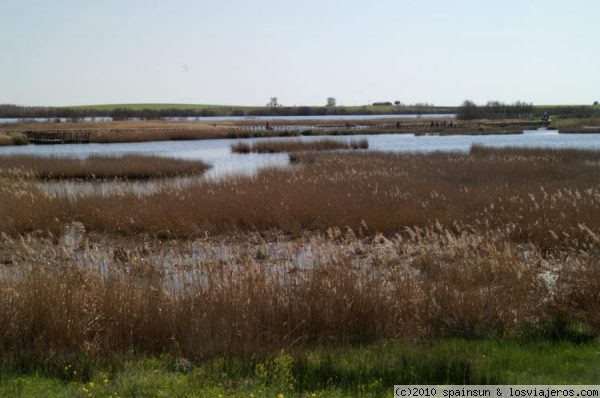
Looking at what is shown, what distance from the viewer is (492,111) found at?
142 meters

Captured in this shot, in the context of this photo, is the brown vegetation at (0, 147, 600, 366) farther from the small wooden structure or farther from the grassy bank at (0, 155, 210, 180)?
the small wooden structure

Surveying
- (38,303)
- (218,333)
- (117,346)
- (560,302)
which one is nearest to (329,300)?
(218,333)

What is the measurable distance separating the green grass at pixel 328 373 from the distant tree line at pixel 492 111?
138 metres

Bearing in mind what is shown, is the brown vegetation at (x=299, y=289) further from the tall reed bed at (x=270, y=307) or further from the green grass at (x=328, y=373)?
the green grass at (x=328, y=373)

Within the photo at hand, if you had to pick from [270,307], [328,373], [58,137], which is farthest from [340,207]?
[58,137]

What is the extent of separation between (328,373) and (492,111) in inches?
5759

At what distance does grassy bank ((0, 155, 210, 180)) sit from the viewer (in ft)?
113

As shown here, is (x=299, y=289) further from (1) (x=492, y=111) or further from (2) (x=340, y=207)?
(1) (x=492, y=111)

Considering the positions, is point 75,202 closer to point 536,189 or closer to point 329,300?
point 329,300

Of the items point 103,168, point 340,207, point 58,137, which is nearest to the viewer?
point 340,207

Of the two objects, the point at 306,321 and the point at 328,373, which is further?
Answer: the point at 306,321

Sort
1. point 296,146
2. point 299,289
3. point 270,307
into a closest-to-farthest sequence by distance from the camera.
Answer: point 270,307 → point 299,289 → point 296,146

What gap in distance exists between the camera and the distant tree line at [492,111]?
138875 mm

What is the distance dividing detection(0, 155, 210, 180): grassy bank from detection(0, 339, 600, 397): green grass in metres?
27.8
